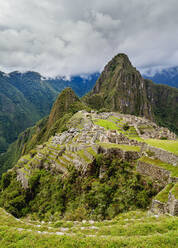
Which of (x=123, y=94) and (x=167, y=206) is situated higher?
(x=123, y=94)

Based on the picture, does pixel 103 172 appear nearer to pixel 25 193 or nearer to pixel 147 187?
pixel 147 187

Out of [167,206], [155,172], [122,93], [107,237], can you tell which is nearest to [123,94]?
[122,93]

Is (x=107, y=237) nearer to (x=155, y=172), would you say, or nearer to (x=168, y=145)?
(x=155, y=172)

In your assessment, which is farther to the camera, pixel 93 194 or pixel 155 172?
pixel 93 194

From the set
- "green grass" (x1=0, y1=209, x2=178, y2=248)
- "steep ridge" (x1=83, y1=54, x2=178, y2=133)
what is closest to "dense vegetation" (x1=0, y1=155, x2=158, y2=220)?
"green grass" (x1=0, y1=209, x2=178, y2=248)

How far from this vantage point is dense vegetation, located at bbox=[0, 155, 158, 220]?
28.8ft

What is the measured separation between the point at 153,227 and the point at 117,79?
181 m

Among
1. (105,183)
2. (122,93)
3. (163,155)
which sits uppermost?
(122,93)

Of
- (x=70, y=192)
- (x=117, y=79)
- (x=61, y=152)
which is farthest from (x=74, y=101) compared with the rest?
→ (x=70, y=192)

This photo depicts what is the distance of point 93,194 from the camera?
10398 mm

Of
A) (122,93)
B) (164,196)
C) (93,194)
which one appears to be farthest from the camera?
(122,93)

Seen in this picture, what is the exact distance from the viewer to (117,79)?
172 m

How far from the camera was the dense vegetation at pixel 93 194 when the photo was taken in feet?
28.8

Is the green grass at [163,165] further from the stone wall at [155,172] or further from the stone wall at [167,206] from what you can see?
the stone wall at [167,206]
